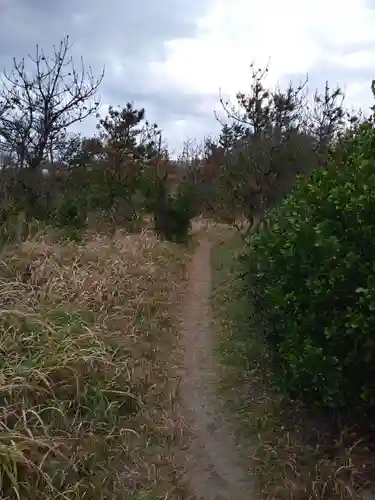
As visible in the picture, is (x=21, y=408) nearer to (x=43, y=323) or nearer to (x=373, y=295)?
(x=43, y=323)

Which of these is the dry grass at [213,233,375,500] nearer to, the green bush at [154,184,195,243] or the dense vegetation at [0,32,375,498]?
the dense vegetation at [0,32,375,498]

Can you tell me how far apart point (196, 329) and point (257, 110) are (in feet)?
43.5

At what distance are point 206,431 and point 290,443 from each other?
76cm

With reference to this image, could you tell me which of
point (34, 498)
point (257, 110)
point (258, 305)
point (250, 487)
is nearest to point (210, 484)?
point (250, 487)

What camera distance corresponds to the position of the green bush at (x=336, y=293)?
3.21m

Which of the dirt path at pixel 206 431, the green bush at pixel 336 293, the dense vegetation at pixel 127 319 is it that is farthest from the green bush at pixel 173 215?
the green bush at pixel 336 293

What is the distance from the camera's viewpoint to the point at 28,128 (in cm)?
1374

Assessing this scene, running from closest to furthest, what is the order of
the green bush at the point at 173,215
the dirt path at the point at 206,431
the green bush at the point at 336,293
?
the green bush at the point at 336,293
the dirt path at the point at 206,431
the green bush at the point at 173,215

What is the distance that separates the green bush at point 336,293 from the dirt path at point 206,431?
712 mm

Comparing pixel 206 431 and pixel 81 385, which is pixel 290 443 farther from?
pixel 81 385

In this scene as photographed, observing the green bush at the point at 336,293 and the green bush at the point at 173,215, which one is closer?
the green bush at the point at 336,293

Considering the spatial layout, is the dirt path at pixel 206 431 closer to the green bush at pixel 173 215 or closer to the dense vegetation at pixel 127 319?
the dense vegetation at pixel 127 319

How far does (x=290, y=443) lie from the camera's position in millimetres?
3854

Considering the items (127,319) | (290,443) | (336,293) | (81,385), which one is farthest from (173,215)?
(336,293)
